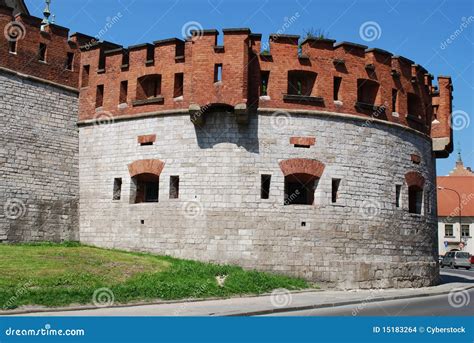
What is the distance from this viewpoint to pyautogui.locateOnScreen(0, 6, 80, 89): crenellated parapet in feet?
64.2

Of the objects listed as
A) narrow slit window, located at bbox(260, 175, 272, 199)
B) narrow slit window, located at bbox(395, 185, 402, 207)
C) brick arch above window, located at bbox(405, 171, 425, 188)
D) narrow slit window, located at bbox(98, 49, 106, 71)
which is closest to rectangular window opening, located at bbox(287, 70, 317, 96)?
narrow slit window, located at bbox(260, 175, 272, 199)

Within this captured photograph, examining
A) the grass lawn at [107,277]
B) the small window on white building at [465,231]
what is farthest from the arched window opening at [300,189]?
the small window on white building at [465,231]

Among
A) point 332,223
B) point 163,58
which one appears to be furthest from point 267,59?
point 332,223

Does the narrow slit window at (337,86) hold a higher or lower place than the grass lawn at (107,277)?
higher

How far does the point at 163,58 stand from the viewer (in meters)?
19.7

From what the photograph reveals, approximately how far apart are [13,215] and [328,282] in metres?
11.3

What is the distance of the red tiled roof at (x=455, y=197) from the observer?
5434 centimetres

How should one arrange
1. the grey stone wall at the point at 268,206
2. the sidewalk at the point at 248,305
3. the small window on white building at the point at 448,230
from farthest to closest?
the small window on white building at the point at 448,230, the grey stone wall at the point at 268,206, the sidewalk at the point at 248,305

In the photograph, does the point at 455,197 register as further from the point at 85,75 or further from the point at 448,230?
the point at 85,75

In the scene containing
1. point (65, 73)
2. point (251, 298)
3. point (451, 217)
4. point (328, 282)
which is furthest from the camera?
point (451, 217)

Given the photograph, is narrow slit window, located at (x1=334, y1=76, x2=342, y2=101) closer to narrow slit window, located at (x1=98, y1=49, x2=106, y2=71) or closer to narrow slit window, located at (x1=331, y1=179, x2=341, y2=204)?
narrow slit window, located at (x1=331, y1=179, x2=341, y2=204)

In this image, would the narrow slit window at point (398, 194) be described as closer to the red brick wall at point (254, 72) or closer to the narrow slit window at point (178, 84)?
the red brick wall at point (254, 72)

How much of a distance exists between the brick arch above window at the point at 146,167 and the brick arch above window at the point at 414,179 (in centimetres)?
934

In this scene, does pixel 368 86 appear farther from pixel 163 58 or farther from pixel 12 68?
pixel 12 68
